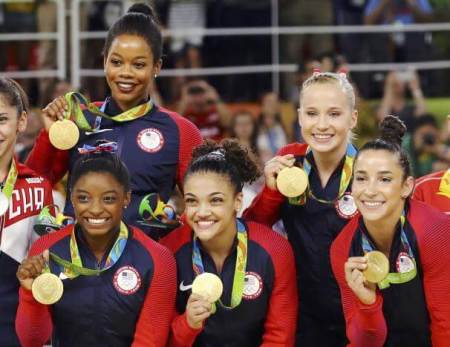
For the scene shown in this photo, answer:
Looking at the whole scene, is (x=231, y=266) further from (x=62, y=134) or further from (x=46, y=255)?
(x=62, y=134)

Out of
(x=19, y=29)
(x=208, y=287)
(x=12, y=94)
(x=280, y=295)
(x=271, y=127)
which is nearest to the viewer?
(x=208, y=287)

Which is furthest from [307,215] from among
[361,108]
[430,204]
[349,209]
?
[361,108]

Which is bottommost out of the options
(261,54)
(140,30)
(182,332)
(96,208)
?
(182,332)

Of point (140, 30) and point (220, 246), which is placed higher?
point (140, 30)

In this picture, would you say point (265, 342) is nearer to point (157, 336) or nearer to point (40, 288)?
point (157, 336)

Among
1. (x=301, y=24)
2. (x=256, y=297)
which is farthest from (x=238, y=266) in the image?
(x=301, y=24)

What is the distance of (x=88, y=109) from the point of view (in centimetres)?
573

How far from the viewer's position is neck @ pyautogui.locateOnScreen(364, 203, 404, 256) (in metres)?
5.24

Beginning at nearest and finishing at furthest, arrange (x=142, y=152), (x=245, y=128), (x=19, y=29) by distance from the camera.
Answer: (x=142, y=152), (x=245, y=128), (x=19, y=29)

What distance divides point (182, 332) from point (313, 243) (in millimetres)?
717

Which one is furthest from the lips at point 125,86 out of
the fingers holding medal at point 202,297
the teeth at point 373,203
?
the teeth at point 373,203

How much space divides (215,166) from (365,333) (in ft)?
3.01

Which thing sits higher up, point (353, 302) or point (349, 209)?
point (349, 209)

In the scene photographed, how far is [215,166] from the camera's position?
17.9 ft
